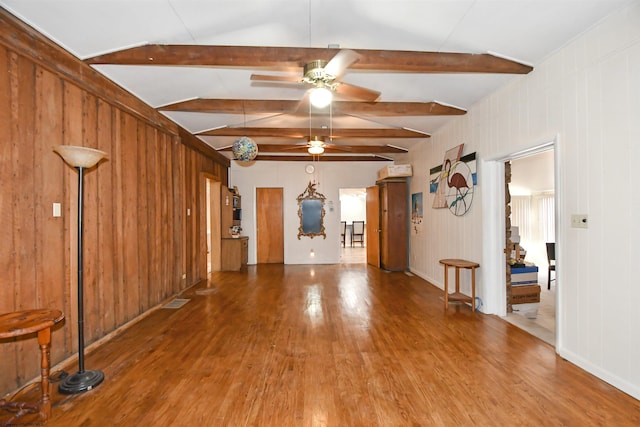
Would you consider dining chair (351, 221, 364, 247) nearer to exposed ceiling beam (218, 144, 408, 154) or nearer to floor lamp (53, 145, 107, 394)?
exposed ceiling beam (218, 144, 408, 154)

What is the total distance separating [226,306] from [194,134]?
3.21 m

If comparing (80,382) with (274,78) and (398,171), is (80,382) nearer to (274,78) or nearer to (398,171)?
(274,78)

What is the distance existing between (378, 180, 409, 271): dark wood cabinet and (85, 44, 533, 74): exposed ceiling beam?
426 centimetres

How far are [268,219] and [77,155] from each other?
6.15 metres

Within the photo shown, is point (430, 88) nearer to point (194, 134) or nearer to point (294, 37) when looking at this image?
point (294, 37)

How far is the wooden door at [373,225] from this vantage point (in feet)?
25.1

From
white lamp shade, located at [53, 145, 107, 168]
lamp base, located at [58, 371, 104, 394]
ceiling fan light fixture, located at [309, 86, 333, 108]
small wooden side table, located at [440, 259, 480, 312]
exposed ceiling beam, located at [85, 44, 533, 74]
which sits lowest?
lamp base, located at [58, 371, 104, 394]

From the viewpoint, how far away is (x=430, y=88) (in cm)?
398

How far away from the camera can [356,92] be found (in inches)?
126

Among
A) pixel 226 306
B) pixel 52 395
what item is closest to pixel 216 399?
pixel 52 395

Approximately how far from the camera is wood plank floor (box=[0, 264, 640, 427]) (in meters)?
2.04

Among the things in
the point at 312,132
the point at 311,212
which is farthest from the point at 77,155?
the point at 311,212

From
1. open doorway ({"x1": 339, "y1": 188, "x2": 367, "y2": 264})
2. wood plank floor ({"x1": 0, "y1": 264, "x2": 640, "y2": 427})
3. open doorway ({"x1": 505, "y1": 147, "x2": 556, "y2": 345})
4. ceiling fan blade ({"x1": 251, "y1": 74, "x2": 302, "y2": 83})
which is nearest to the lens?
wood plank floor ({"x1": 0, "y1": 264, "x2": 640, "y2": 427})

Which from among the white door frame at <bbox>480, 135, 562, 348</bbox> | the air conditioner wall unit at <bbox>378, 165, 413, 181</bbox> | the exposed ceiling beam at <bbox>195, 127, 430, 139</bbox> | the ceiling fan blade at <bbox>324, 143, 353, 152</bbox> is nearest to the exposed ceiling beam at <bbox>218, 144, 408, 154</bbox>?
the ceiling fan blade at <bbox>324, 143, 353, 152</bbox>
